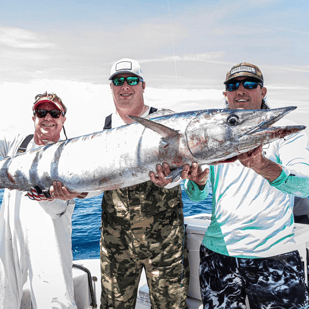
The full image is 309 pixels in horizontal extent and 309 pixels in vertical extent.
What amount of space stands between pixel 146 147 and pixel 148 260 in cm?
116

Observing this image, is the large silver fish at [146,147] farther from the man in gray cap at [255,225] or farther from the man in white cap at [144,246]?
the man in white cap at [144,246]

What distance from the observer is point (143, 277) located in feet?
14.0

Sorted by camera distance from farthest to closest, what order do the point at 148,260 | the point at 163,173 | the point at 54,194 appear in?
1. the point at 148,260
2. the point at 54,194
3. the point at 163,173

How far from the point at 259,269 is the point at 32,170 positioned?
2.11 m

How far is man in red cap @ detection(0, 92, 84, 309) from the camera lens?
294cm

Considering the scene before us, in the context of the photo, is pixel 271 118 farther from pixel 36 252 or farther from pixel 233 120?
pixel 36 252

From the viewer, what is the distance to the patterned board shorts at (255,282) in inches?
92.4

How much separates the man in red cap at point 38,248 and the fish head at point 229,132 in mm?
1314

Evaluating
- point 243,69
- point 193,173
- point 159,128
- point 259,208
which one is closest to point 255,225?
point 259,208

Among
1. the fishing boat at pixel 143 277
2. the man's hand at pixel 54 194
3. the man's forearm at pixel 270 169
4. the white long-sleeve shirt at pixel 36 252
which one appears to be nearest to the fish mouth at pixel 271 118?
the man's forearm at pixel 270 169

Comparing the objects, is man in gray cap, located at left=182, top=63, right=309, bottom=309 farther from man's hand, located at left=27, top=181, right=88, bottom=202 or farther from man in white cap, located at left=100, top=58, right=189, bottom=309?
man's hand, located at left=27, top=181, right=88, bottom=202

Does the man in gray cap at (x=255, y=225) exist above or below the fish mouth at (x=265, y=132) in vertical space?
below

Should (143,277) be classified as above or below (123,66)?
below

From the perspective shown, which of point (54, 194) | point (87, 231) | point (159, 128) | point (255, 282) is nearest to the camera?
point (159, 128)
